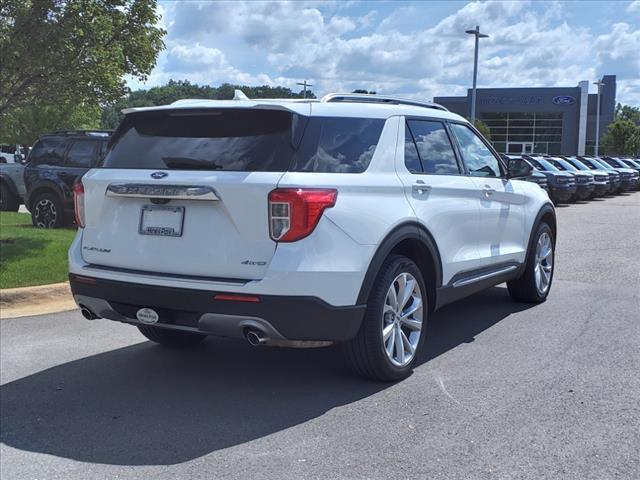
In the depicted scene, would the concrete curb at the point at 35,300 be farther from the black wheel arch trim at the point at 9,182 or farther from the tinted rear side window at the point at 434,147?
the black wheel arch trim at the point at 9,182

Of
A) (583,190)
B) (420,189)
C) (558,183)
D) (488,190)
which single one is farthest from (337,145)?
(583,190)

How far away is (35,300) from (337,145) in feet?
15.6

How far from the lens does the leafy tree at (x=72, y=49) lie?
28.0ft

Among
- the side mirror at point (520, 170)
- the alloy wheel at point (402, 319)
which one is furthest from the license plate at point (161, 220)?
the side mirror at point (520, 170)

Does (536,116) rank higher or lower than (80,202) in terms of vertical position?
higher

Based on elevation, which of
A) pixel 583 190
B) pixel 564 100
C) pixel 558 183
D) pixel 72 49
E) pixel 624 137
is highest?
pixel 564 100

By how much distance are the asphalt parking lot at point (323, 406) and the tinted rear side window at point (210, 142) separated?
160 centimetres

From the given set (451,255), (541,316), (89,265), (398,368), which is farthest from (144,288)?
(541,316)

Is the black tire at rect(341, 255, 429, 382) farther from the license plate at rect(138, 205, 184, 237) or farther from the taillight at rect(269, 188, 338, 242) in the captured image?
the license plate at rect(138, 205, 184, 237)

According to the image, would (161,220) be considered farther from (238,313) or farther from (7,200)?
(7,200)

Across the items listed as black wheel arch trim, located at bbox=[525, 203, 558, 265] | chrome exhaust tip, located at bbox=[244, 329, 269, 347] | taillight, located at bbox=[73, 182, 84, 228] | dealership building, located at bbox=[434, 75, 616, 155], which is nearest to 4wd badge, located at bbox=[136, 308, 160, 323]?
chrome exhaust tip, located at bbox=[244, 329, 269, 347]

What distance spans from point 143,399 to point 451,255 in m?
2.58

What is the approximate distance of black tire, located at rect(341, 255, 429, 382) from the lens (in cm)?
467

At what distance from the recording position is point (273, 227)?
4.23 meters
